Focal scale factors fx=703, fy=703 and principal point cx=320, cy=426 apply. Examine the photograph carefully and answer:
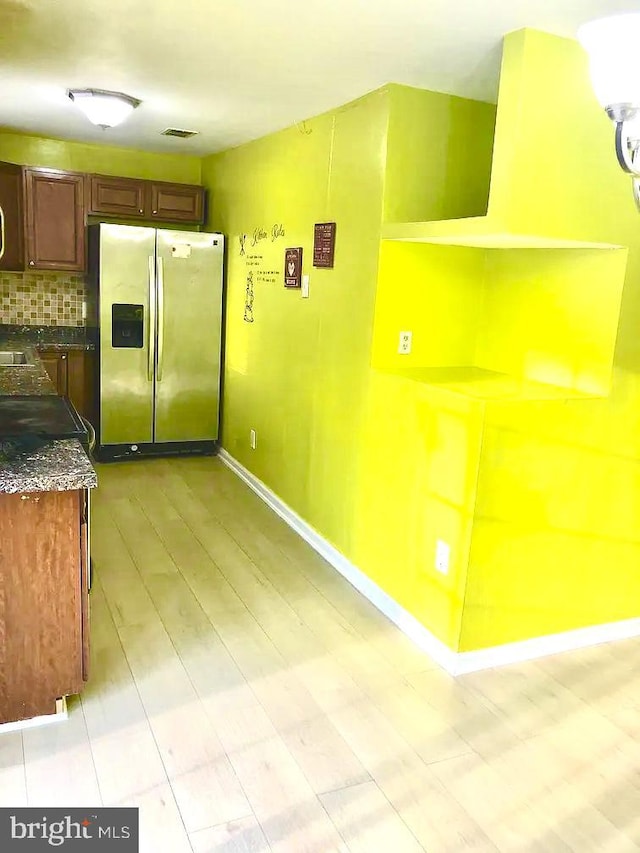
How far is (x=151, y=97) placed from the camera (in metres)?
3.51

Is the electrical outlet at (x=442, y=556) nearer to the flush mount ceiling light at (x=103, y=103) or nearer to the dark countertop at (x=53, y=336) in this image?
the flush mount ceiling light at (x=103, y=103)

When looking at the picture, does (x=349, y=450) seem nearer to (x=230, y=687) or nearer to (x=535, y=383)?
(x=535, y=383)

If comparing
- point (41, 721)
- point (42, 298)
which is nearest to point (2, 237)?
point (42, 298)

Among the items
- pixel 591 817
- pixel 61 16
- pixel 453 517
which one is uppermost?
pixel 61 16

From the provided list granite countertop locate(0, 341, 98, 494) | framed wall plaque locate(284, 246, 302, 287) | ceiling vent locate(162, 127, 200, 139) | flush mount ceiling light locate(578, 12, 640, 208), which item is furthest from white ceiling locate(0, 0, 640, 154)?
granite countertop locate(0, 341, 98, 494)

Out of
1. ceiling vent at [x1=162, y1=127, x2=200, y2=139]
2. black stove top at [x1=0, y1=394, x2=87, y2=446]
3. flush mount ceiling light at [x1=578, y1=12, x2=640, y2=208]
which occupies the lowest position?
black stove top at [x1=0, y1=394, x2=87, y2=446]

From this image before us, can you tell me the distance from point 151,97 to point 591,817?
3.53 metres

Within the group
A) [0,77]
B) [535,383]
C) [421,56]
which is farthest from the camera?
[0,77]

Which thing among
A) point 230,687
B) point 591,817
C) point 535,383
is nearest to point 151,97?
point 535,383

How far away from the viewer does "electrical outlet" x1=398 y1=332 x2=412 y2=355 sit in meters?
3.20

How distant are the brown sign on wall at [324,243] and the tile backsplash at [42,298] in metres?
2.43

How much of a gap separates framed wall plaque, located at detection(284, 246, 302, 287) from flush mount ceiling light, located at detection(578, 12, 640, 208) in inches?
101

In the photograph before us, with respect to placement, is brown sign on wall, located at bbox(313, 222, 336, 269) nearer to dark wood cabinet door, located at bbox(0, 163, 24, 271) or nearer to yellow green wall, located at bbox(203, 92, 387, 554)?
yellow green wall, located at bbox(203, 92, 387, 554)
